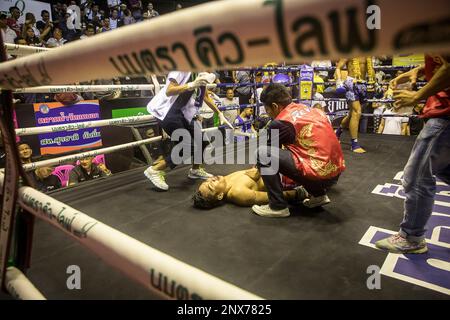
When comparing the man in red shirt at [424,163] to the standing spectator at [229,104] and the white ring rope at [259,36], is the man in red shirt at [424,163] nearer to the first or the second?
the white ring rope at [259,36]

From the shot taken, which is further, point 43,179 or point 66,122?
point 66,122

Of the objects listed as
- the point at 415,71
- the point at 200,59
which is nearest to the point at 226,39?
the point at 200,59

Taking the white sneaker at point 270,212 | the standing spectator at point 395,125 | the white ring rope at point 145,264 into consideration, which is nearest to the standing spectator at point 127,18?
the standing spectator at point 395,125

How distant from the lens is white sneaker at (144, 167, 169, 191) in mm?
2729

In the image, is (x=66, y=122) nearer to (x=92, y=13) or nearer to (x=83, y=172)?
(x=83, y=172)

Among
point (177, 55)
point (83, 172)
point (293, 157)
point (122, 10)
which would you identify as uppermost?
point (122, 10)

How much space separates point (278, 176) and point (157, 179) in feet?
3.85

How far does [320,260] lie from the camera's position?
5.08ft

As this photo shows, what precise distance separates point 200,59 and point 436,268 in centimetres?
164

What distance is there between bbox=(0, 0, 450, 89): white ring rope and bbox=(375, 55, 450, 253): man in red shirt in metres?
1.18

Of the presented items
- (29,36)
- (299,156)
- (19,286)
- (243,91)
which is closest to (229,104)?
(243,91)

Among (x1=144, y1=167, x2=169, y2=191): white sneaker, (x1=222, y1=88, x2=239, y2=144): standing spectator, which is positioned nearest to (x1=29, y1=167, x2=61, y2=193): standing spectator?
(x1=144, y1=167, x2=169, y2=191): white sneaker

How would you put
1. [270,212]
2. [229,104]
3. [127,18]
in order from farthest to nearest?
[127,18], [229,104], [270,212]

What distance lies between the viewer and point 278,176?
2.18 meters
